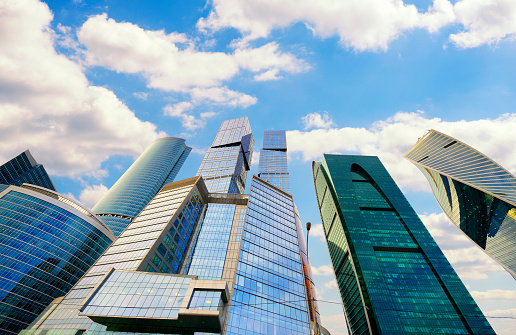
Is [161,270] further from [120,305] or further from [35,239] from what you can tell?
[35,239]

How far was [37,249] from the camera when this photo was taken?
3388 inches

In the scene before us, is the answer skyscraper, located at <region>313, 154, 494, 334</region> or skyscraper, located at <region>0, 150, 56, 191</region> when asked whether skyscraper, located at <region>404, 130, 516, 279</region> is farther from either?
skyscraper, located at <region>0, 150, 56, 191</region>

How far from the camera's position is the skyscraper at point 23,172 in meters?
158

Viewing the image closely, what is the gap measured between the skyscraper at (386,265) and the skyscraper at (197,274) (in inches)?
2327

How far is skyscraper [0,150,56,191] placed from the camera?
158 m

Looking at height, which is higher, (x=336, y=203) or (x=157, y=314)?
(x=336, y=203)

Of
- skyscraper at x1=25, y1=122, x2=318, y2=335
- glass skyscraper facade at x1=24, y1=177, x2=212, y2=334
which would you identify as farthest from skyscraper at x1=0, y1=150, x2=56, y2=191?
glass skyscraper facade at x1=24, y1=177, x2=212, y2=334

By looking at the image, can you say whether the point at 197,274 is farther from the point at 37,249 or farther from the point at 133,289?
the point at 37,249

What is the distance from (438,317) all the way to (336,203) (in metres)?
77.9

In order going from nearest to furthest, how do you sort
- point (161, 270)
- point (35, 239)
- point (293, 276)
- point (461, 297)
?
point (161, 270) < point (293, 276) < point (35, 239) < point (461, 297)

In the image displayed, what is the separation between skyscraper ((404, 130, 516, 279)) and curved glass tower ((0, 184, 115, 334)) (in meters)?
209

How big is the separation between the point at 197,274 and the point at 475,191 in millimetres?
178974

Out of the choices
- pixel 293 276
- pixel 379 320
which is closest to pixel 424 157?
pixel 379 320

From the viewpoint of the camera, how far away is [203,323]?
4703cm
